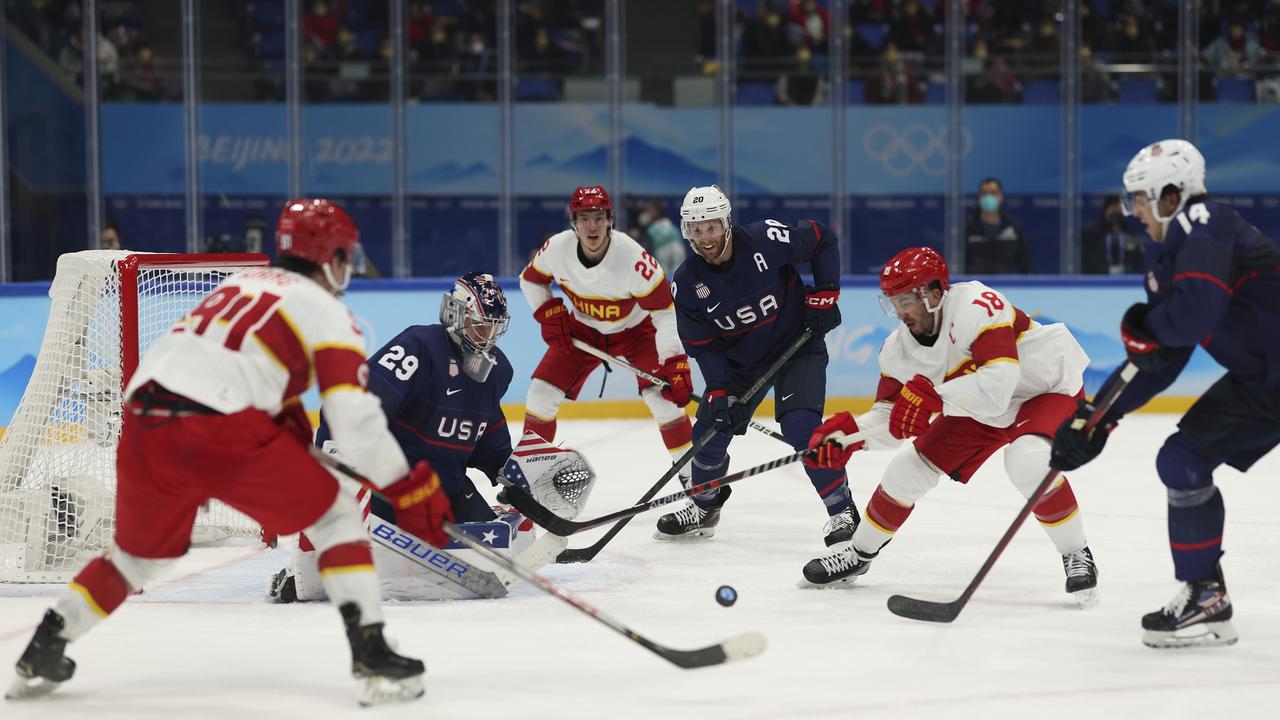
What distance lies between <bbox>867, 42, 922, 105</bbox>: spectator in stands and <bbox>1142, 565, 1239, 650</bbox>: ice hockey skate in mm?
7104

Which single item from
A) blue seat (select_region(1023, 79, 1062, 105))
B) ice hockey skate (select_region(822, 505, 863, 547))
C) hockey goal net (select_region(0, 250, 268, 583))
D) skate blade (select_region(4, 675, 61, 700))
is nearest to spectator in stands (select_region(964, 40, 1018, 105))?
blue seat (select_region(1023, 79, 1062, 105))

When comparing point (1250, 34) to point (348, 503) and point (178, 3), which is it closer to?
point (178, 3)

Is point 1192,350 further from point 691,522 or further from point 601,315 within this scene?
point 601,315

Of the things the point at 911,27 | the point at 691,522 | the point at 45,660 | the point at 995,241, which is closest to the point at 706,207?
the point at 691,522

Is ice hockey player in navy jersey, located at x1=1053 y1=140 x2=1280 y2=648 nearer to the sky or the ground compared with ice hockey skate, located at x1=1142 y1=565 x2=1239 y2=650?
nearer to the sky

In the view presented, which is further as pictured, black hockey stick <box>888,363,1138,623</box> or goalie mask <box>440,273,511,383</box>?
goalie mask <box>440,273,511,383</box>

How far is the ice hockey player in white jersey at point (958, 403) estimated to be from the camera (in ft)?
12.2

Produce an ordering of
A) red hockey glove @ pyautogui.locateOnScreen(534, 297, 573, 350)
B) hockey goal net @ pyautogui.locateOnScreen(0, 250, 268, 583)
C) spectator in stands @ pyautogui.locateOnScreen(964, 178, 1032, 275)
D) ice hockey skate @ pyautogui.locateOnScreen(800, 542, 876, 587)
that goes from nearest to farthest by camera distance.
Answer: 1. ice hockey skate @ pyautogui.locateOnScreen(800, 542, 876, 587)
2. hockey goal net @ pyautogui.locateOnScreen(0, 250, 268, 583)
3. red hockey glove @ pyautogui.locateOnScreen(534, 297, 573, 350)
4. spectator in stands @ pyautogui.locateOnScreen(964, 178, 1032, 275)

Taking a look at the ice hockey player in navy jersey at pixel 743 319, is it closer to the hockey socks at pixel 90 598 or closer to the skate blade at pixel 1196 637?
the skate blade at pixel 1196 637

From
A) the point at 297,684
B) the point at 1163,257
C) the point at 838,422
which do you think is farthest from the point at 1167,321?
Result: the point at 297,684

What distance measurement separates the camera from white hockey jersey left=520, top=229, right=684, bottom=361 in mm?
5238

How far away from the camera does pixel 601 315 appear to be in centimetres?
540

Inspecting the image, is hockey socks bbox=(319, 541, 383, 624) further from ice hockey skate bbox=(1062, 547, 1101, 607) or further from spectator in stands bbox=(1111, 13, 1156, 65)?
spectator in stands bbox=(1111, 13, 1156, 65)

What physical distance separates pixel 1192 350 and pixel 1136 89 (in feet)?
24.8
